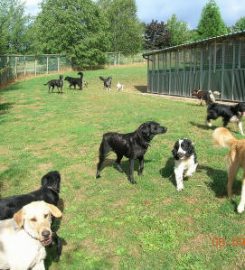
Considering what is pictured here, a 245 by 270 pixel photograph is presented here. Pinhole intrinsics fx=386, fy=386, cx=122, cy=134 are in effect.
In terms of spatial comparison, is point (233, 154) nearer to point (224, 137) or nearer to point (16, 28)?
point (224, 137)

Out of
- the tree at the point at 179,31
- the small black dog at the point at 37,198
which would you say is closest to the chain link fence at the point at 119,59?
the tree at the point at 179,31

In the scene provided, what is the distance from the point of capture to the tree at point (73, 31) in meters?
54.2

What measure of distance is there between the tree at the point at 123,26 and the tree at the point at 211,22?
22.1m

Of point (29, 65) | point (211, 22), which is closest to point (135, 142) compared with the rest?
point (29, 65)

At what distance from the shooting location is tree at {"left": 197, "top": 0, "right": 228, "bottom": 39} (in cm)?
5300

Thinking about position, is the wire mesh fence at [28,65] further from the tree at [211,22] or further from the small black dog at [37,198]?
the small black dog at [37,198]

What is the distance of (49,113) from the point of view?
61.6 ft

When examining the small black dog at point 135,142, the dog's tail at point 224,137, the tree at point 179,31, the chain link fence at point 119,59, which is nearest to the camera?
the dog's tail at point 224,137

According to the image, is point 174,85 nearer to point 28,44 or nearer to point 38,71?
point 38,71

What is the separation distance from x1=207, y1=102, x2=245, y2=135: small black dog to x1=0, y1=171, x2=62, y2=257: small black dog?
7276 mm

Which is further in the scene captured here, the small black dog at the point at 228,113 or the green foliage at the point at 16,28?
the green foliage at the point at 16,28

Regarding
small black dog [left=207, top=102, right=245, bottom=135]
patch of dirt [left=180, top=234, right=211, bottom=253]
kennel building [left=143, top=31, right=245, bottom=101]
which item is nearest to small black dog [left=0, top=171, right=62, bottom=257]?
patch of dirt [left=180, top=234, right=211, bottom=253]

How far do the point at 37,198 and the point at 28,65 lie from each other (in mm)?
40511

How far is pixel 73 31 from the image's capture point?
179 ft
